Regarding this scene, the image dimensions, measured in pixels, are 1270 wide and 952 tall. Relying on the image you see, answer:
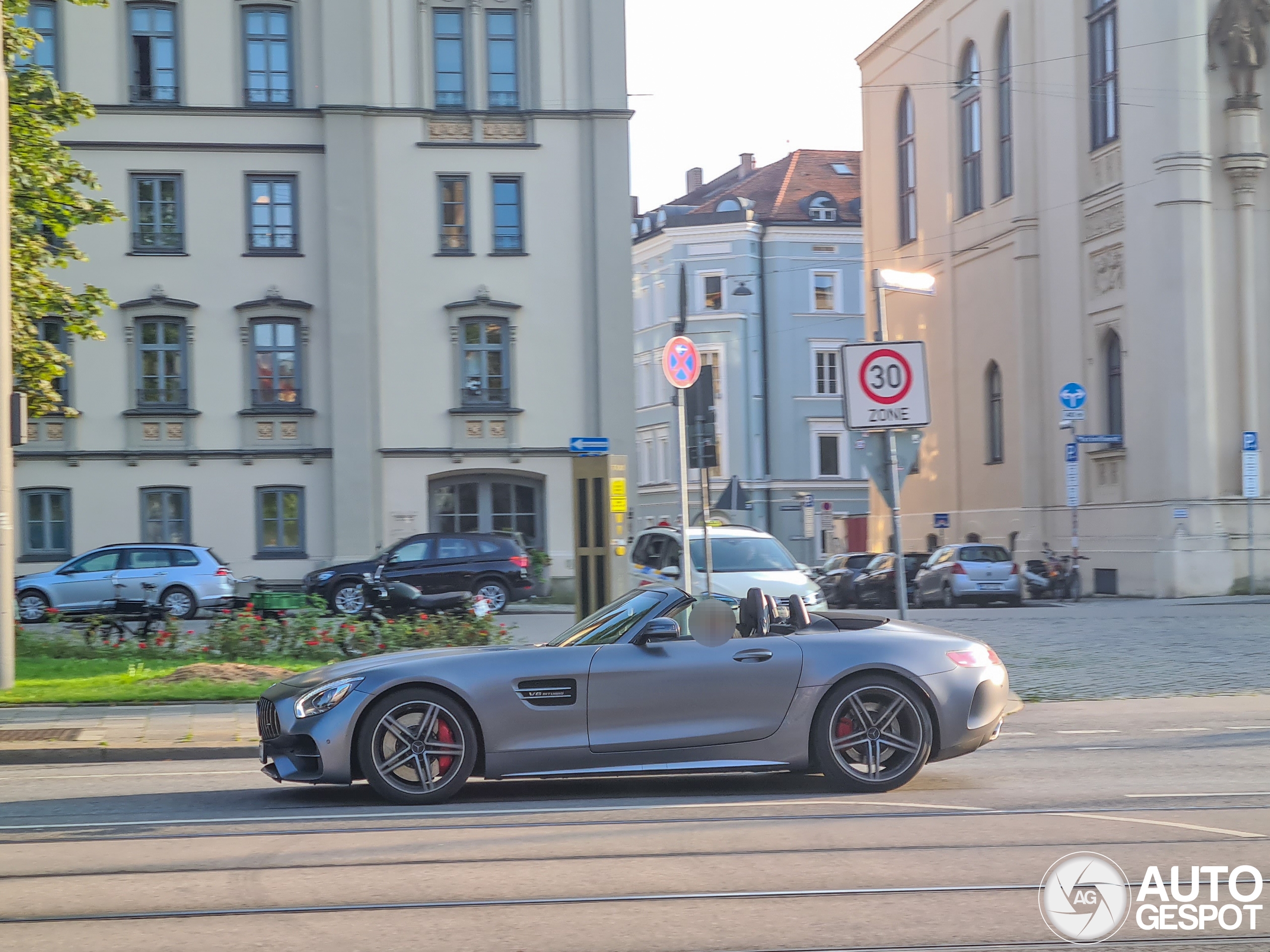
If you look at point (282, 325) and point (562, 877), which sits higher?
point (282, 325)

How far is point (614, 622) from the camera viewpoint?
861 cm

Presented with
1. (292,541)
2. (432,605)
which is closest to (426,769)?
(432,605)

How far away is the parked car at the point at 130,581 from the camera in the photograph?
27.8 m

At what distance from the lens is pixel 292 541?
112 feet

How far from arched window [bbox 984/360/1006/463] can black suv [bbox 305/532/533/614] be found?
18.1 metres

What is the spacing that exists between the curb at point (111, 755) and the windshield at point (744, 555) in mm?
10217

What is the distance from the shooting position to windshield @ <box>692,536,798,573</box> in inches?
806

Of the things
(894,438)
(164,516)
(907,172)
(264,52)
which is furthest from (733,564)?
(907,172)

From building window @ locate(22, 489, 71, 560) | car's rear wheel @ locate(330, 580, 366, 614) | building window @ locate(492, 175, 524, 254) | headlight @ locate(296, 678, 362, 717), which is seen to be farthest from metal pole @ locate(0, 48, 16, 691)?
building window @ locate(492, 175, 524, 254)

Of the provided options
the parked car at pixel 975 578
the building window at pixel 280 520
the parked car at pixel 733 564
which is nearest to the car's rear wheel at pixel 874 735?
the parked car at pixel 733 564

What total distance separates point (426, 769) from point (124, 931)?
→ 2.77m

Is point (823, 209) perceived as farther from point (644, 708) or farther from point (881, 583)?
point (644, 708)

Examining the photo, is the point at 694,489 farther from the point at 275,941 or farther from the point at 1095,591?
the point at 275,941

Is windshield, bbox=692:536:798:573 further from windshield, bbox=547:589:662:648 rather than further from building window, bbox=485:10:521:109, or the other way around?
building window, bbox=485:10:521:109
